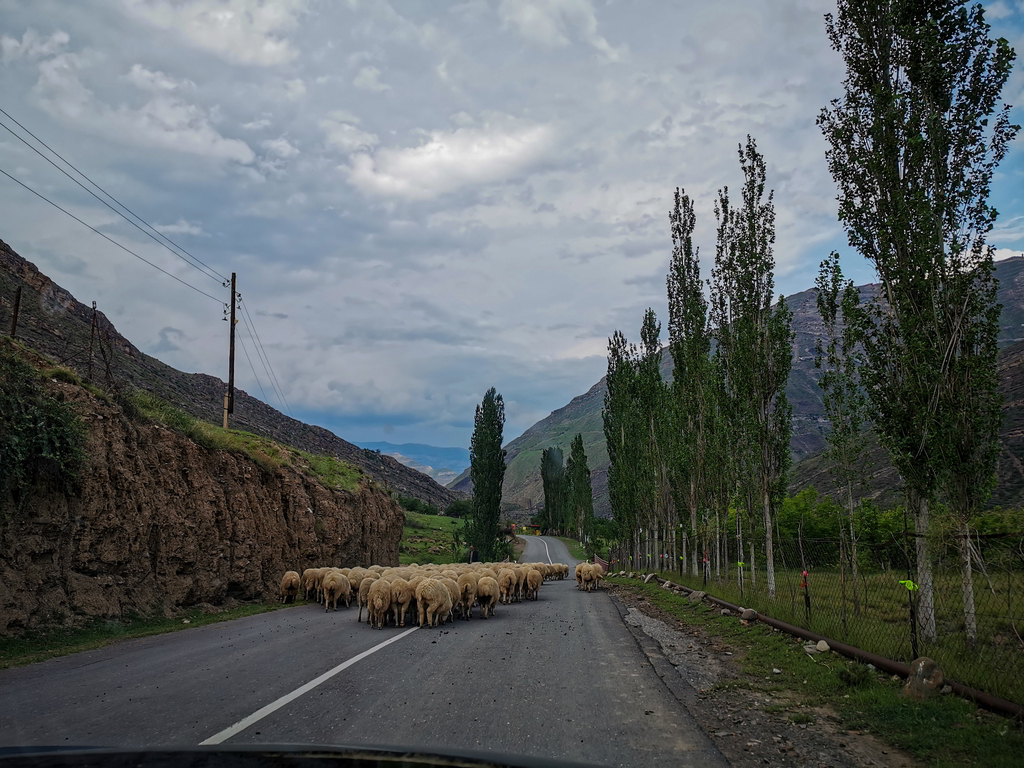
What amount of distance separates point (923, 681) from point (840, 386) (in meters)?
14.6

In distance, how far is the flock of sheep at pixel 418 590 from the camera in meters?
13.6

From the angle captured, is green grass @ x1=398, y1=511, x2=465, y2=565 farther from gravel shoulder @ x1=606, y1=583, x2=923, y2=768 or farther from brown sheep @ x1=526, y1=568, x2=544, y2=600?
gravel shoulder @ x1=606, y1=583, x2=923, y2=768

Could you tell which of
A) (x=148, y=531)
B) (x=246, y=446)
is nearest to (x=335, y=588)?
(x=148, y=531)

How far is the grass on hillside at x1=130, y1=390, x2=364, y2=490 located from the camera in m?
19.0

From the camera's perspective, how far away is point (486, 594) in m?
15.7

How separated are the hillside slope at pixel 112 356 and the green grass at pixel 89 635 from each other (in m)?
6.56

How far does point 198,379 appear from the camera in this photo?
6575 centimetres

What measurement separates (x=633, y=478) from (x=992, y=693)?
31.7 m

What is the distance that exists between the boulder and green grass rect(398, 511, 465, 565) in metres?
32.0

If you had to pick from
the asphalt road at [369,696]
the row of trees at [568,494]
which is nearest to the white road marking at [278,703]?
the asphalt road at [369,696]

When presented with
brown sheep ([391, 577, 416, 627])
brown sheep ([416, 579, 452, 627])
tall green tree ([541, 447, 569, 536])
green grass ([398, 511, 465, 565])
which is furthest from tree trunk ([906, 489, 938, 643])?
tall green tree ([541, 447, 569, 536])

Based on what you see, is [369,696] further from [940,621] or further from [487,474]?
[487,474]

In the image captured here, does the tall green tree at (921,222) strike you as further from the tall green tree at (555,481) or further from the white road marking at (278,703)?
the tall green tree at (555,481)

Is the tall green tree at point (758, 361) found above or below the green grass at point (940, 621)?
above
